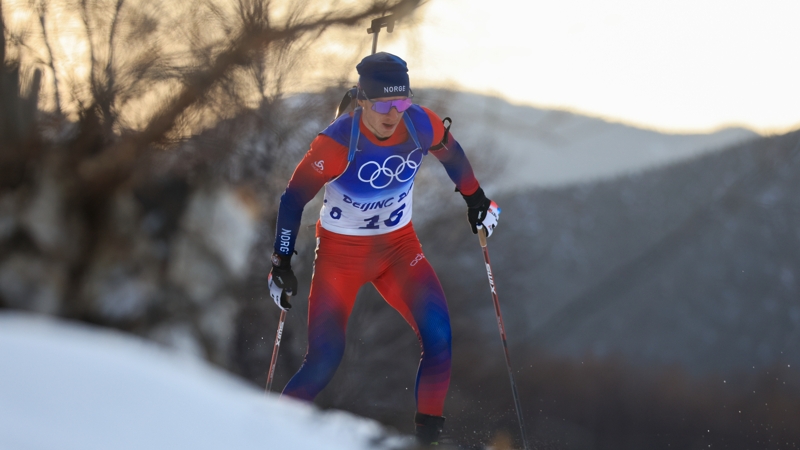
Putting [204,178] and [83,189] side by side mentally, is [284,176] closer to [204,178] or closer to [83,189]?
[204,178]

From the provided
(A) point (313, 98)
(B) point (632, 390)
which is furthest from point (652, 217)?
(A) point (313, 98)

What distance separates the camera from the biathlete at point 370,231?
140 inches

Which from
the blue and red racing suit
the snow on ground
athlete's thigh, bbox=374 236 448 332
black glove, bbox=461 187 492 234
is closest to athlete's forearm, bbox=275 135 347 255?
the blue and red racing suit

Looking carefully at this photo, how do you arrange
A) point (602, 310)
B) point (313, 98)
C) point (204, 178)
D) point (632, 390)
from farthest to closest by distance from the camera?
point (602, 310)
point (632, 390)
point (313, 98)
point (204, 178)

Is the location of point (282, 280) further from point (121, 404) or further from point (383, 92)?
point (121, 404)

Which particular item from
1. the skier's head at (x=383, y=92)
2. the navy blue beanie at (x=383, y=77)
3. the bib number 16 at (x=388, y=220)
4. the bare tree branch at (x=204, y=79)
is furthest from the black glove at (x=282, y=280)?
the bare tree branch at (x=204, y=79)

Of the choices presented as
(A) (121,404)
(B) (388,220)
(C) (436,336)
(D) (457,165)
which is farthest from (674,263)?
(A) (121,404)

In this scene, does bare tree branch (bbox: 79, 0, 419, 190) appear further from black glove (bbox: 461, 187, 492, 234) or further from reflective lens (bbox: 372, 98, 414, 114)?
reflective lens (bbox: 372, 98, 414, 114)

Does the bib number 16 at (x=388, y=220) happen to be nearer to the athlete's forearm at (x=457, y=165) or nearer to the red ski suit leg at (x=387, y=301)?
the red ski suit leg at (x=387, y=301)

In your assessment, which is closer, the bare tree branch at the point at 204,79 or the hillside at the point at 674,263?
the bare tree branch at the point at 204,79

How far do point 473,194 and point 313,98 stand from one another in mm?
5323

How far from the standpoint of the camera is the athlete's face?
11.8ft

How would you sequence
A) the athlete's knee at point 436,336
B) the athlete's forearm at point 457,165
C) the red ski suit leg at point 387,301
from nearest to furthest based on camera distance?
the red ski suit leg at point 387,301 → the athlete's knee at point 436,336 → the athlete's forearm at point 457,165

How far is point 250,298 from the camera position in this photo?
47.1ft
